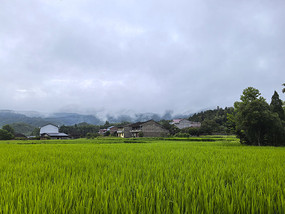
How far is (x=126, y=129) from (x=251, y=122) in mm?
46640

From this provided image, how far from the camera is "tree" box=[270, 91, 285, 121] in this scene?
16000 mm

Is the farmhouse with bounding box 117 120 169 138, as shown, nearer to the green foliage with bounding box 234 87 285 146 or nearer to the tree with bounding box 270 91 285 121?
the tree with bounding box 270 91 285 121

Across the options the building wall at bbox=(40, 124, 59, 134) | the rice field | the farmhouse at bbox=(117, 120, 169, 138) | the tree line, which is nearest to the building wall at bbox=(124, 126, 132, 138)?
the farmhouse at bbox=(117, 120, 169, 138)

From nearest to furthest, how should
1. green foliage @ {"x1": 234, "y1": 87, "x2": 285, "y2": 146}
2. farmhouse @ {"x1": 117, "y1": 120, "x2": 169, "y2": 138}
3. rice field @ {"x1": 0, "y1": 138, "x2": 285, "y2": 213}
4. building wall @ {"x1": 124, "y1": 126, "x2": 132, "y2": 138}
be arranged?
rice field @ {"x1": 0, "y1": 138, "x2": 285, "y2": 213} → green foliage @ {"x1": 234, "y1": 87, "x2": 285, "y2": 146} → farmhouse @ {"x1": 117, "y1": 120, "x2": 169, "y2": 138} → building wall @ {"x1": 124, "y1": 126, "x2": 132, "y2": 138}

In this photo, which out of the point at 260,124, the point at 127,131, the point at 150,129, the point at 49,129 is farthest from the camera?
the point at 49,129

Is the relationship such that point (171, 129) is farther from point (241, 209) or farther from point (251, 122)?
point (241, 209)

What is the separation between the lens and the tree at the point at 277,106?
1600 cm

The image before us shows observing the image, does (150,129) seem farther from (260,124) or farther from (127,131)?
(260,124)

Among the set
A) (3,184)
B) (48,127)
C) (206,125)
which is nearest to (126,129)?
(206,125)

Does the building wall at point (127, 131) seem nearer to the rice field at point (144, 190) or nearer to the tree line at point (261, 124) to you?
the tree line at point (261, 124)

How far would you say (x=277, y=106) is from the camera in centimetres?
1622

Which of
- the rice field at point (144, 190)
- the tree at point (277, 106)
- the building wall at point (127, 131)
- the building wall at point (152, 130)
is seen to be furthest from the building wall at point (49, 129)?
the rice field at point (144, 190)

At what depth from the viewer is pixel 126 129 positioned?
5694 cm

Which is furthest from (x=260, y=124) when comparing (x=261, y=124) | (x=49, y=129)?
(x=49, y=129)
